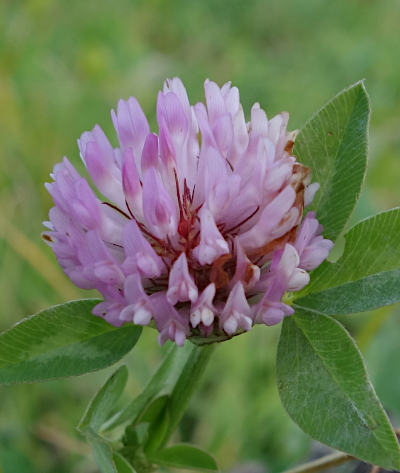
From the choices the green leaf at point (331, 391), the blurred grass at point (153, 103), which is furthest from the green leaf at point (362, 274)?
the blurred grass at point (153, 103)

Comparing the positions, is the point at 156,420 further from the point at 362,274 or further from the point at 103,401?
the point at 362,274

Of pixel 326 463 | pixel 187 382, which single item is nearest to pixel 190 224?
pixel 187 382

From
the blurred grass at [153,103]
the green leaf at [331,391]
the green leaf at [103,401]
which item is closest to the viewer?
the green leaf at [331,391]

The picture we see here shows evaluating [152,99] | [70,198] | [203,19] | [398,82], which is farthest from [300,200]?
[203,19]

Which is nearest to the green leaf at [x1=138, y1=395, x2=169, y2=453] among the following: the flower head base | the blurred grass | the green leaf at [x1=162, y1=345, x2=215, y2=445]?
the green leaf at [x1=162, y1=345, x2=215, y2=445]

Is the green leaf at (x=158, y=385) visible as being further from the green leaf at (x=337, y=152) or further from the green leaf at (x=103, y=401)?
the green leaf at (x=337, y=152)

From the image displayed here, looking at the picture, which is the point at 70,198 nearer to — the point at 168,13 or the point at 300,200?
the point at 300,200
